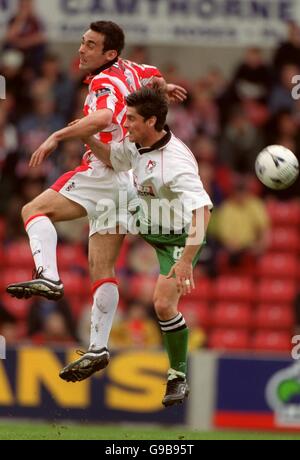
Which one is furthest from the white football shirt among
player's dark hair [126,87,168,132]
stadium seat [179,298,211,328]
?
stadium seat [179,298,211,328]

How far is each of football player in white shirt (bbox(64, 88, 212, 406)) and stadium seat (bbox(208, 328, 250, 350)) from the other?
6915mm

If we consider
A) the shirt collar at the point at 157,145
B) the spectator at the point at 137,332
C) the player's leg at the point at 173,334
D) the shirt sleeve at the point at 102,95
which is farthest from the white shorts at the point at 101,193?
the spectator at the point at 137,332

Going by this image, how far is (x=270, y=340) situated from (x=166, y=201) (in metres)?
7.53

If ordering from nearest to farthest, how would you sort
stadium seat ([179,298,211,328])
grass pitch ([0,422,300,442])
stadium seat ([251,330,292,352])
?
grass pitch ([0,422,300,442]), stadium seat ([251,330,292,352]), stadium seat ([179,298,211,328])

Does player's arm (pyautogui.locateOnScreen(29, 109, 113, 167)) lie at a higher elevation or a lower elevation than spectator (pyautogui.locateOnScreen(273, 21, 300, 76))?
lower

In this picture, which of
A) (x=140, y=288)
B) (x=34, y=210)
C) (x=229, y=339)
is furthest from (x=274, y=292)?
(x=34, y=210)

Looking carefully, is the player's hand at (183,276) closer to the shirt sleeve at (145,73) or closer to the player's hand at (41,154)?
the player's hand at (41,154)

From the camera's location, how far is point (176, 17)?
57.1 ft

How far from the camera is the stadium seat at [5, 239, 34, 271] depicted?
18.3 meters

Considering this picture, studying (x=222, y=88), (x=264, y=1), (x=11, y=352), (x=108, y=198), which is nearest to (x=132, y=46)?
(x=222, y=88)

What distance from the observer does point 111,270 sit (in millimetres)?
11398

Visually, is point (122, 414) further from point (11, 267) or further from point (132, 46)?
point (132, 46)

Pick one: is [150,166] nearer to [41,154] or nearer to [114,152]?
[114,152]

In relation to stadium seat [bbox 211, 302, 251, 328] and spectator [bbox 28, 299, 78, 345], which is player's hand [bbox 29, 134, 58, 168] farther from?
stadium seat [bbox 211, 302, 251, 328]
